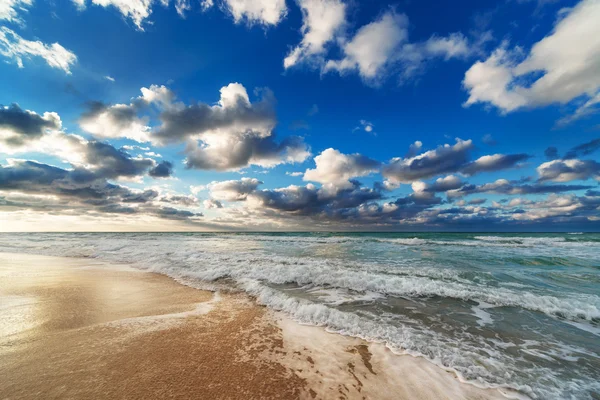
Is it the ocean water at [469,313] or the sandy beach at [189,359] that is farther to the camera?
the ocean water at [469,313]

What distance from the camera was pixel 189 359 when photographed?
3.91 m

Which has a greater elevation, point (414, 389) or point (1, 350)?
point (1, 350)

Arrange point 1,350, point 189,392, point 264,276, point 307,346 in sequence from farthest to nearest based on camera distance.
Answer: point 264,276 → point 307,346 → point 1,350 → point 189,392

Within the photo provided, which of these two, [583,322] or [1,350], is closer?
[1,350]

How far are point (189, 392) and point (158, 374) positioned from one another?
68cm

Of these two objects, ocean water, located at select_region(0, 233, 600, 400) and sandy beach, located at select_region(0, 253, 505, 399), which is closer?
sandy beach, located at select_region(0, 253, 505, 399)

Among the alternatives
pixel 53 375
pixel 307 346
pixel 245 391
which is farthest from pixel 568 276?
pixel 53 375

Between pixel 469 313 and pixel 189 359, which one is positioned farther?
pixel 469 313

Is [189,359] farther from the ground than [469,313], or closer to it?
farther from the ground

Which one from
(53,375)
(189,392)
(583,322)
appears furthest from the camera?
(583,322)

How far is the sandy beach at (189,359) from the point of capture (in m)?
3.23

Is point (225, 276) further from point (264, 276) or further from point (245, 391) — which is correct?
point (245, 391)

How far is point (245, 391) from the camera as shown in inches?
127

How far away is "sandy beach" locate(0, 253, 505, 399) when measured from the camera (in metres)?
3.23
